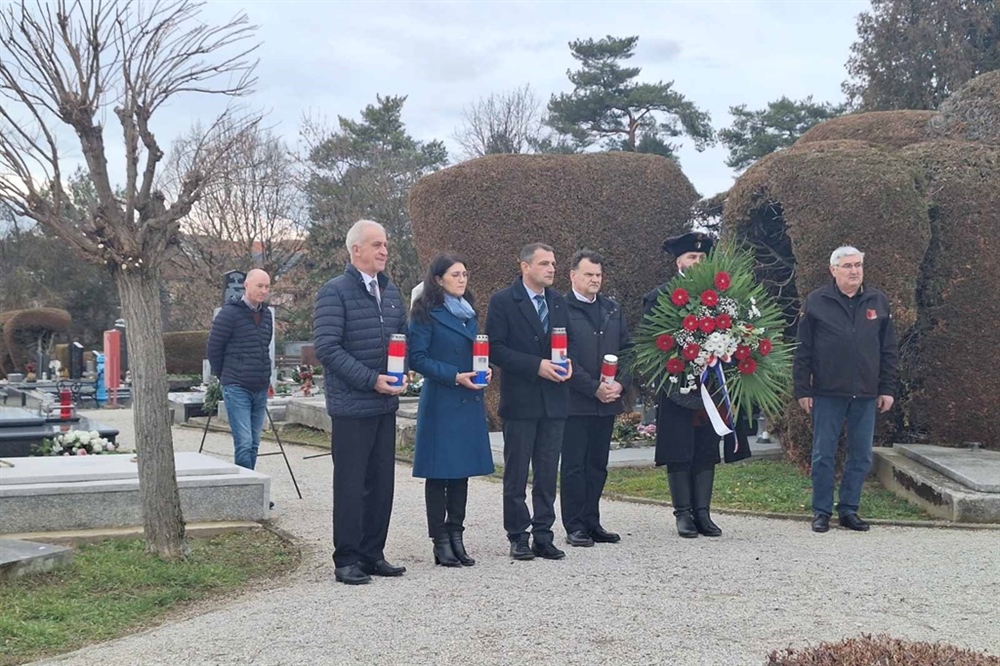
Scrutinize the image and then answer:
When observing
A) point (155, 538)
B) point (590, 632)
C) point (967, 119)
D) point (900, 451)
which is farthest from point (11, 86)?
point (967, 119)

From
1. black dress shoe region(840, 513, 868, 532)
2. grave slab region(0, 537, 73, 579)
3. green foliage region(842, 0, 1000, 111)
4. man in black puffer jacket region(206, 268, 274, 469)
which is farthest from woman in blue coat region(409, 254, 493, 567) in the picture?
green foliage region(842, 0, 1000, 111)

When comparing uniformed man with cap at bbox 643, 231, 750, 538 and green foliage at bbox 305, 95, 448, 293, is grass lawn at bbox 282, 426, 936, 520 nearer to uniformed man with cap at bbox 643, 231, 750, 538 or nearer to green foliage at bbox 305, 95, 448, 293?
uniformed man with cap at bbox 643, 231, 750, 538

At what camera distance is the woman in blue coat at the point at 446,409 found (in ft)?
20.4

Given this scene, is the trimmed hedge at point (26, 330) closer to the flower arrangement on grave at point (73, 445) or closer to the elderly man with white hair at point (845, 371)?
the flower arrangement on grave at point (73, 445)

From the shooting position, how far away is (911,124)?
432 inches

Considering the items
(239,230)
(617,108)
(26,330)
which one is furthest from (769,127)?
(26,330)

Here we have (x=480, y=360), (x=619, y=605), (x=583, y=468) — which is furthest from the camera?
(x=583, y=468)

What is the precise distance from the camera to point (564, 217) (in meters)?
13.1

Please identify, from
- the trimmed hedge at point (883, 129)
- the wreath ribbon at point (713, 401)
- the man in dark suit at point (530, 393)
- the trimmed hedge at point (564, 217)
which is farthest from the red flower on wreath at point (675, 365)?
the trimmed hedge at point (564, 217)

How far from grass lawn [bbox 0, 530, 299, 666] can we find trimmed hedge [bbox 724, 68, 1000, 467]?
4840 mm

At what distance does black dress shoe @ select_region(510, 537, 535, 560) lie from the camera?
21.0 ft

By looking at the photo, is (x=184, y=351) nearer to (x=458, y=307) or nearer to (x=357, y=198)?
(x=357, y=198)

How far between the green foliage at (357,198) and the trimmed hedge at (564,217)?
1978 centimetres

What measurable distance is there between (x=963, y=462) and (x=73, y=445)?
765 cm
